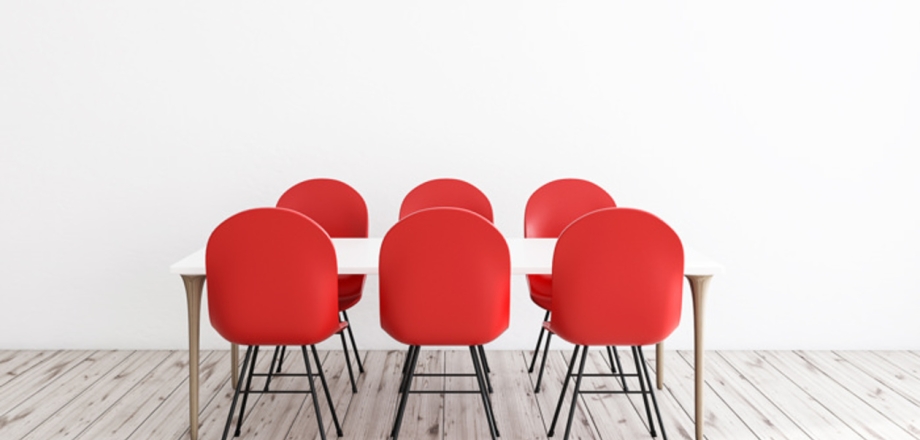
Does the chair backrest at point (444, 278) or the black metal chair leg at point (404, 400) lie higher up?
the chair backrest at point (444, 278)

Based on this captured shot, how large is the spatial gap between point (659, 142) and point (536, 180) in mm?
714

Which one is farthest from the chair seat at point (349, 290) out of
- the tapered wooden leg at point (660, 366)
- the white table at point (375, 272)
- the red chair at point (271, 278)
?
the tapered wooden leg at point (660, 366)

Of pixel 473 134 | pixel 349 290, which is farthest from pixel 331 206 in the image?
pixel 473 134

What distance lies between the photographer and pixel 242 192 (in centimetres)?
400

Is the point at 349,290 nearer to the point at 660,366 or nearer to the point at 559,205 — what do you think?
the point at 559,205

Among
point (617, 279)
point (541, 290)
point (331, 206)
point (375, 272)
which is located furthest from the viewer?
point (331, 206)

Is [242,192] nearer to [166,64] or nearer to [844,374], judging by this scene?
[166,64]

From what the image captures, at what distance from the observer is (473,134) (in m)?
4.00

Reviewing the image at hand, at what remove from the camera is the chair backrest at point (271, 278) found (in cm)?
241

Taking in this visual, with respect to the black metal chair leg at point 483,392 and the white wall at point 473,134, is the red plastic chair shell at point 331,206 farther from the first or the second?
the black metal chair leg at point 483,392

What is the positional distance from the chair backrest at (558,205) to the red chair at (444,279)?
1043mm

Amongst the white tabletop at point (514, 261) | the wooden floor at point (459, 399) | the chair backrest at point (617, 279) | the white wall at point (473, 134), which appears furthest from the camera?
the white wall at point (473, 134)

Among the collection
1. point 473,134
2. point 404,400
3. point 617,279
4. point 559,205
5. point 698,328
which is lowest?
point 404,400

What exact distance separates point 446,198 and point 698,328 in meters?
1.41
